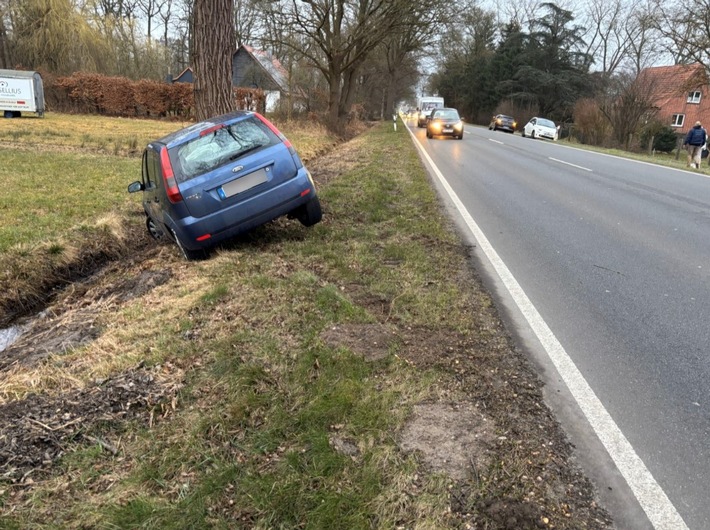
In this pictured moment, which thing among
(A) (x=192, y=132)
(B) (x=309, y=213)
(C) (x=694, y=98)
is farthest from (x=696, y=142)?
(C) (x=694, y=98)

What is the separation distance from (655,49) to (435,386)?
49.7 m

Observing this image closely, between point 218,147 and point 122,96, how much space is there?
34093 millimetres

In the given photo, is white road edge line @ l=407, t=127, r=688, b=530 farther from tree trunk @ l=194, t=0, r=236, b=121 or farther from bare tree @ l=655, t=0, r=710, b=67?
bare tree @ l=655, t=0, r=710, b=67

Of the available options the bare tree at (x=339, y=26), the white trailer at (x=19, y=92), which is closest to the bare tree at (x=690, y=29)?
the bare tree at (x=339, y=26)

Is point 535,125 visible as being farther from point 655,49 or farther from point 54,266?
point 54,266

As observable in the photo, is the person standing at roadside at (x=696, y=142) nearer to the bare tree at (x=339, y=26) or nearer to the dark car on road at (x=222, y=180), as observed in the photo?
the bare tree at (x=339, y=26)

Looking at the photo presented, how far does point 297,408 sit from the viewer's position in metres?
2.99

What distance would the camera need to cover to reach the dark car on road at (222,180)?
18.0 feet

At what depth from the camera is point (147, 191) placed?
6570mm

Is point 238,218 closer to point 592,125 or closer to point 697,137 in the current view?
point 697,137

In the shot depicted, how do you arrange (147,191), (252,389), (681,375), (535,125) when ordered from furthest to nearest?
1. (535,125)
2. (147,191)
3. (681,375)
4. (252,389)

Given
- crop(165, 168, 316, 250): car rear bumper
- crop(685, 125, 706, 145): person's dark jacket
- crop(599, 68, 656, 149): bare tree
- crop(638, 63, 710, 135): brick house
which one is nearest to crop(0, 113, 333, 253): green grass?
crop(165, 168, 316, 250): car rear bumper

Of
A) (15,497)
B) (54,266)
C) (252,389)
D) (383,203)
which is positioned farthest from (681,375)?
(54,266)

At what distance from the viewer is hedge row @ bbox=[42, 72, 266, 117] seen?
1331 inches
